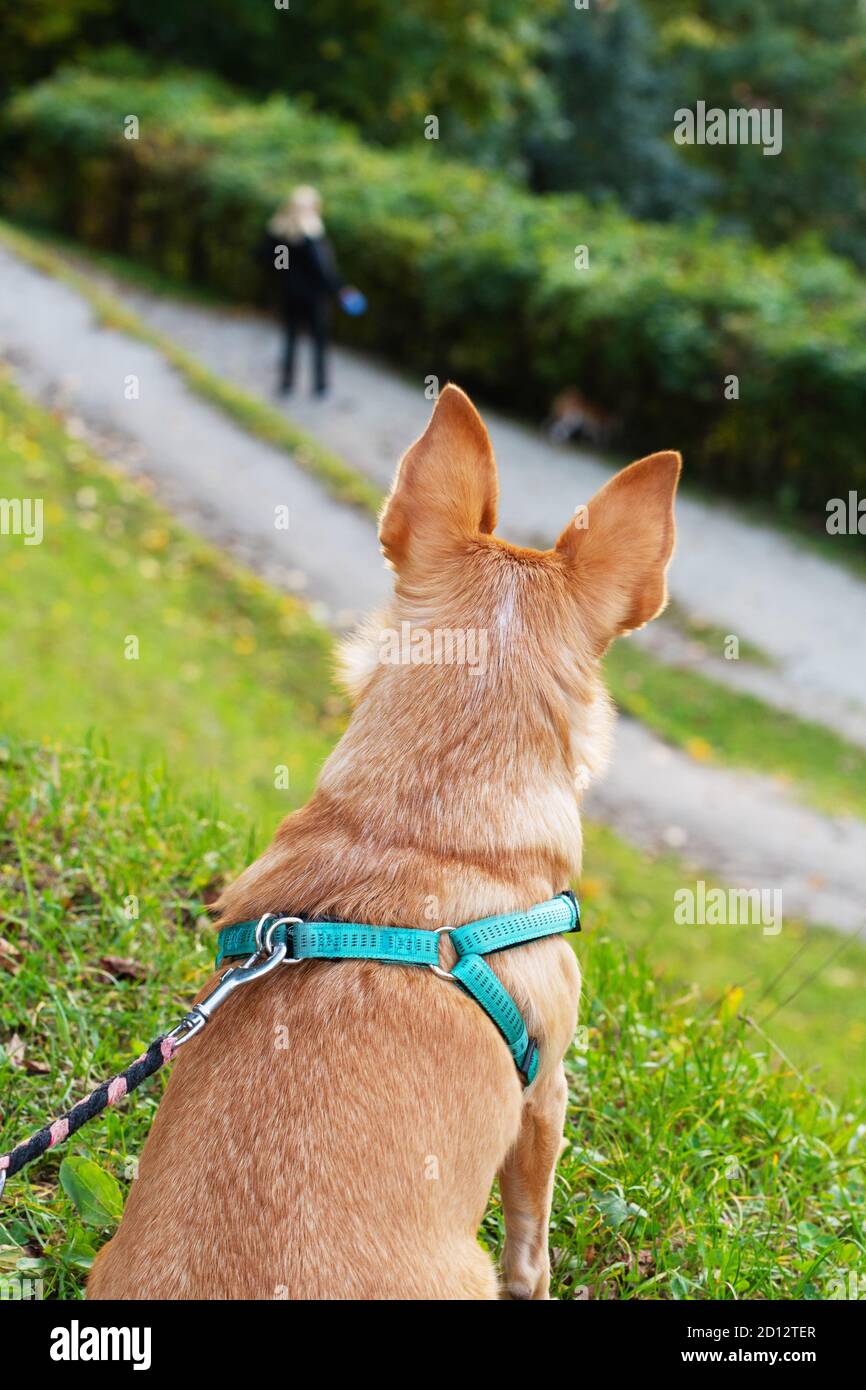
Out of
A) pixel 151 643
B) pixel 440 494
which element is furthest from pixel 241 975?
pixel 151 643

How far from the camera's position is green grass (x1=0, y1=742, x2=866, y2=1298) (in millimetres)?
2986

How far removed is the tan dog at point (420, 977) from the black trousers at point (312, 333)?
44.2 ft

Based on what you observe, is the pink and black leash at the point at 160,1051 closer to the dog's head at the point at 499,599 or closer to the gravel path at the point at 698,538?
the dog's head at the point at 499,599

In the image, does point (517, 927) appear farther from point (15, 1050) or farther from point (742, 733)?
point (742, 733)

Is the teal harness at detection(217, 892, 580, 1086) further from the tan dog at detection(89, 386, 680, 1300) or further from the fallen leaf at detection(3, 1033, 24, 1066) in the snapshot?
the fallen leaf at detection(3, 1033, 24, 1066)

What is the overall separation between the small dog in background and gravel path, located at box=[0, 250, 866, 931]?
35cm

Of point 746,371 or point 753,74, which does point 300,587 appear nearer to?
point 746,371

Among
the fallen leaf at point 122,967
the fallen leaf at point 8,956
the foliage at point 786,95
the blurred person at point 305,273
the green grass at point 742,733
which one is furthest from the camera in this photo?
the foliage at point 786,95

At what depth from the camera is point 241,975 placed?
2275 millimetres

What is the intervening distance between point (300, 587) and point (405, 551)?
873 centimetres

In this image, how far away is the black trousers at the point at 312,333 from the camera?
612 inches

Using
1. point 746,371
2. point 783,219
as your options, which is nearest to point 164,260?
point 746,371

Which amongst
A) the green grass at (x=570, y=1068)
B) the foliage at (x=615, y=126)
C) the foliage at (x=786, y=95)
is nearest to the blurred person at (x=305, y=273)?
the green grass at (x=570, y=1068)

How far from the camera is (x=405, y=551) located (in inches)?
111
